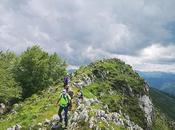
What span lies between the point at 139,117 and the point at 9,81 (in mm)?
30731

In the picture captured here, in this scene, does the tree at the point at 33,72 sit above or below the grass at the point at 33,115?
above

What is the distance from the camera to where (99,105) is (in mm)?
61375

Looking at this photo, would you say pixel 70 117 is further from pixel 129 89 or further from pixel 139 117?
pixel 129 89

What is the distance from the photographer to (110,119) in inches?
2186

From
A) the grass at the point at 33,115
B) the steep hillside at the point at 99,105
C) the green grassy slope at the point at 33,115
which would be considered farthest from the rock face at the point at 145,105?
the green grassy slope at the point at 33,115

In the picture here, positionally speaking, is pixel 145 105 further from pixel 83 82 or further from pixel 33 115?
pixel 33 115

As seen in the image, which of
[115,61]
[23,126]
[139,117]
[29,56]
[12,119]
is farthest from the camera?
[115,61]

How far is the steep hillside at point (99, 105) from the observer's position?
47000 mm

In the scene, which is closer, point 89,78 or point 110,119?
point 110,119

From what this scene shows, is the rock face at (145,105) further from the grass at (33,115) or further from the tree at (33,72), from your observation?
the grass at (33,115)

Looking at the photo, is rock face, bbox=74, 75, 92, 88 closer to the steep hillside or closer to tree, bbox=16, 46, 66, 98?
the steep hillside

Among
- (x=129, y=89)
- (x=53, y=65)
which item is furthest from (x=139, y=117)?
(x=53, y=65)

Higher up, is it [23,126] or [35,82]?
[35,82]

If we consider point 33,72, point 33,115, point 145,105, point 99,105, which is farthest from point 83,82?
point 145,105
